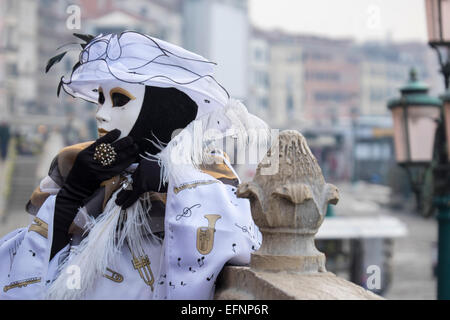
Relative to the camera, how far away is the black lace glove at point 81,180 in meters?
2.73

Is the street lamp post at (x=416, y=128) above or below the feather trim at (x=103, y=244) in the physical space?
above

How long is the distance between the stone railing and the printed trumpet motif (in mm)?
254

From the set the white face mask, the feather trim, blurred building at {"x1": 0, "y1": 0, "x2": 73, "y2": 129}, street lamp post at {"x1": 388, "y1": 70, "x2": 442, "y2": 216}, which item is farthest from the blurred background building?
the feather trim

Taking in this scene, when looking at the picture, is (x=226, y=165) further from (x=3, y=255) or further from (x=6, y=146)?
(x=6, y=146)

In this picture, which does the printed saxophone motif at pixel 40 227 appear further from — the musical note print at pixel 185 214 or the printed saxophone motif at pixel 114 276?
the musical note print at pixel 185 214

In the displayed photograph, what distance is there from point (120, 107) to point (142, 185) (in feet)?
1.54

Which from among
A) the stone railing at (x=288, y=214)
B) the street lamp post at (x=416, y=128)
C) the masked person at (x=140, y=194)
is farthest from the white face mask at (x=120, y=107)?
the street lamp post at (x=416, y=128)

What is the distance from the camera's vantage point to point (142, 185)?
8.69 ft

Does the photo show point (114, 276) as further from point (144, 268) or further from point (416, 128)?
point (416, 128)

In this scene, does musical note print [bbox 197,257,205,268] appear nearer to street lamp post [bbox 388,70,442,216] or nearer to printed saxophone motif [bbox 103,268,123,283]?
printed saxophone motif [bbox 103,268,123,283]

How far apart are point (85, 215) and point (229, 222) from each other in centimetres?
60

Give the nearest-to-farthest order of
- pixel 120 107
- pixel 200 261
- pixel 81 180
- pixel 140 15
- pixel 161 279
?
pixel 200 261, pixel 161 279, pixel 81 180, pixel 120 107, pixel 140 15

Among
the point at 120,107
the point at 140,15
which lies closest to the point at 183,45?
the point at 140,15

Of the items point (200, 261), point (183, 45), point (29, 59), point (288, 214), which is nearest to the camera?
point (288, 214)
